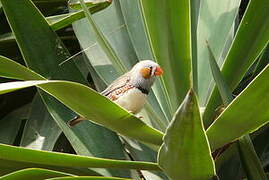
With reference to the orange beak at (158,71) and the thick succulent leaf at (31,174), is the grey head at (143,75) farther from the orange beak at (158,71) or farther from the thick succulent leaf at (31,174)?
the thick succulent leaf at (31,174)

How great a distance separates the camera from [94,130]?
70.9 inches

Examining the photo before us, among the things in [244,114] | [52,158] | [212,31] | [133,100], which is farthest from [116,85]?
[244,114]

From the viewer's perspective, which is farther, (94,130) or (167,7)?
(94,130)

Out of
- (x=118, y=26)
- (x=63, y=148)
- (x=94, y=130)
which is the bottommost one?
(x=63, y=148)

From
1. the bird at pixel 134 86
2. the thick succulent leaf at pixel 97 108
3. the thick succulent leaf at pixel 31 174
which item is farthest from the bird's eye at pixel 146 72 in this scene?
the thick succulent leaf at pixel 31 174

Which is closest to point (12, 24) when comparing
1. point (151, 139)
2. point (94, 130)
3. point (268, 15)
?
point (94, 130)

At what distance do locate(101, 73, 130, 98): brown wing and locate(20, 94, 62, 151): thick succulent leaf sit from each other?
0.18m

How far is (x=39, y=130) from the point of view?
2020mm

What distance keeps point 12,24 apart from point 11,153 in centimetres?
42

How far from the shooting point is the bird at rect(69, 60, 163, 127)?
195 cm

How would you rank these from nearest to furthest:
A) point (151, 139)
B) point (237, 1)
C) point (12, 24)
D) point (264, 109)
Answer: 1. point (264, 109)
2. point (151, 139)
3. point (12, 24)
4. point (237, 1)

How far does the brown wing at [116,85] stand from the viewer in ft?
6.56

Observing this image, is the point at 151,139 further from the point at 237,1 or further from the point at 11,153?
the point at 237,1

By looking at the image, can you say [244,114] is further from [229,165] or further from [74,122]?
[74,122]
